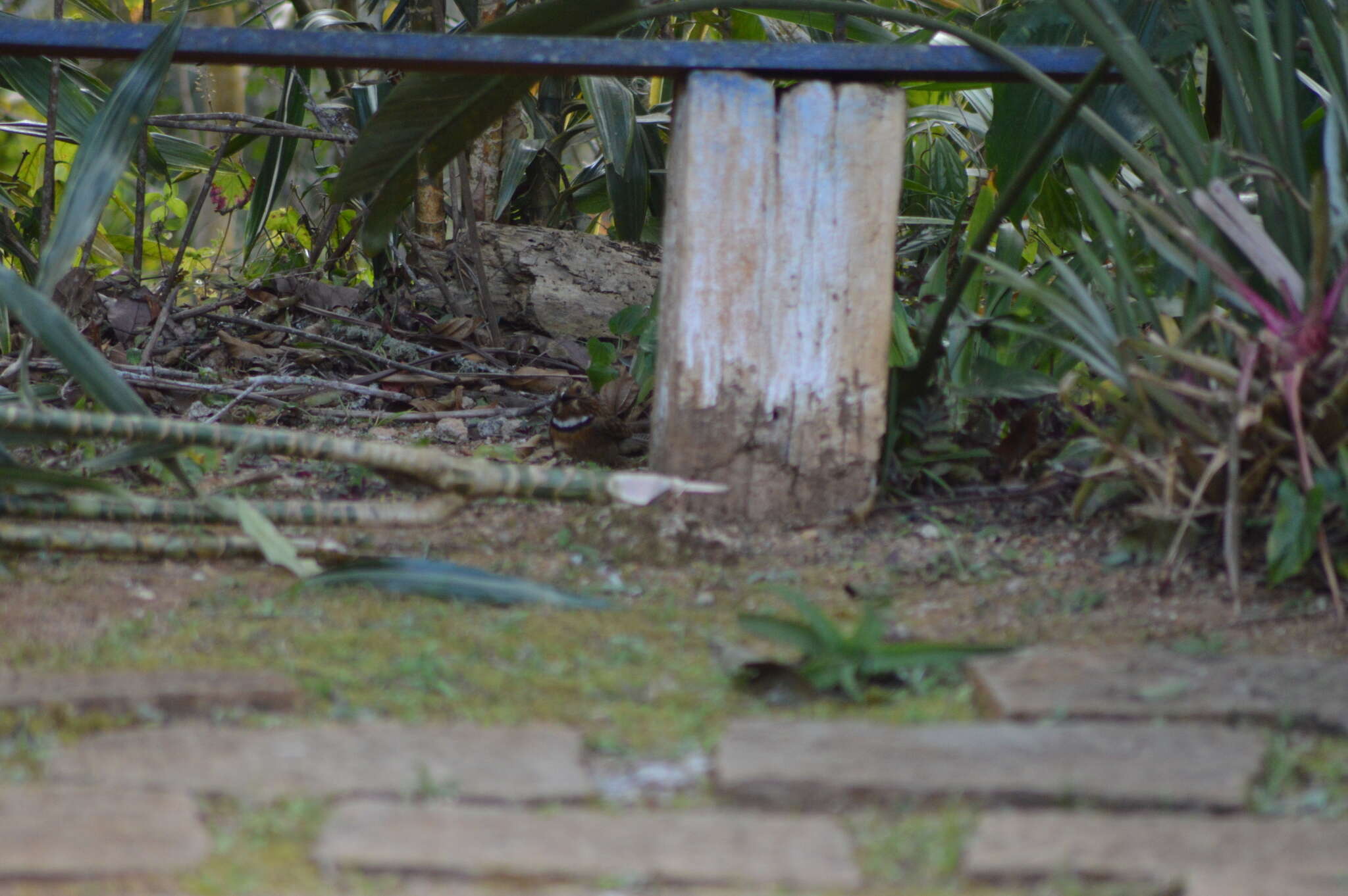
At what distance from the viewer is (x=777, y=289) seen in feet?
6.21

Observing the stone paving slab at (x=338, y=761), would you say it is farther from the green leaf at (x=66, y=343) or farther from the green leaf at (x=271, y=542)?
the green leaf at (x=66, y=343)

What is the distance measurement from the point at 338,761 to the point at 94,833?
178 mm

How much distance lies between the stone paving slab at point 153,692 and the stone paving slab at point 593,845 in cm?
23

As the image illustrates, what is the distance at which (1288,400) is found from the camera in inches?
56.9

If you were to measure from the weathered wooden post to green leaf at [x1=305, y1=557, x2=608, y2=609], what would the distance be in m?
0.50

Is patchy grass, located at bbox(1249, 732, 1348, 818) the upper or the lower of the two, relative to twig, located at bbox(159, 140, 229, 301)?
lower

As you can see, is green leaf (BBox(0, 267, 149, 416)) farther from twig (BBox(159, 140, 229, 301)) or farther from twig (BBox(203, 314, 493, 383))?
twig (BBox(159, 140, 229, 301))

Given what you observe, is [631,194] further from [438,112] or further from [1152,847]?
[1152,847]

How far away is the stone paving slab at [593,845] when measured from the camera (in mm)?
799

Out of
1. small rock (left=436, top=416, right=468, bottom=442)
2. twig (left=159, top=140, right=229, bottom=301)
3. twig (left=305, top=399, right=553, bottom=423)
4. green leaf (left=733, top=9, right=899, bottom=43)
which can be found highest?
green leaf (left=733, top=9, right=899, bottom=43)

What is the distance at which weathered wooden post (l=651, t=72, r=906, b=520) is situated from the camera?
6.18 feet

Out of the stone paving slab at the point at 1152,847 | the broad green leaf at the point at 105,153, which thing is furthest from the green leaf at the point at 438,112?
the stone paving slab at the point at 1152,847

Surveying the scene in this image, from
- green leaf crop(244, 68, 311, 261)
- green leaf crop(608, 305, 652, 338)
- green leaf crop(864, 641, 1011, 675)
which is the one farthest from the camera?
green leaf crop(244, 68, 311, 261)

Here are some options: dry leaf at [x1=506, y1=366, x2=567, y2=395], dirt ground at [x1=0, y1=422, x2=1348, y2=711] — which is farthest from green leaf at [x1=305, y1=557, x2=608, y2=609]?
dry leaf at [x1=506, y1=366, x2=567, y2=395]
